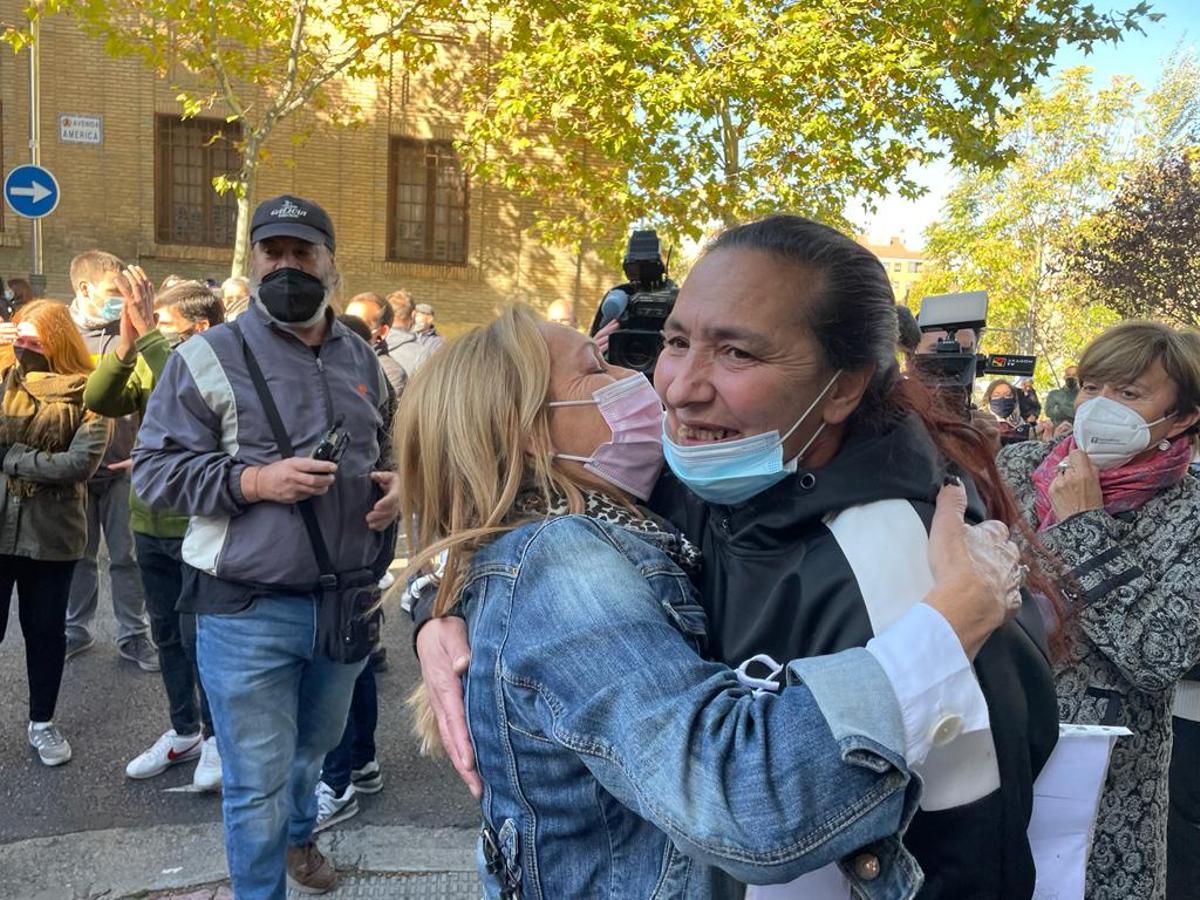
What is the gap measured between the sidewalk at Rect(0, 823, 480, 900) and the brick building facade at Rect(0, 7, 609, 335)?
12.0 metres

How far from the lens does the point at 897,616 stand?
1.13 m

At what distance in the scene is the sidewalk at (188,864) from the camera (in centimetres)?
320

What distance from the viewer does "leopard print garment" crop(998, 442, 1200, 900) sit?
219 centimetres

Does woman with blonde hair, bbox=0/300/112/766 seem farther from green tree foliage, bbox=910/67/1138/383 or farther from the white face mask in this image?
green tree foliage, bbox=910/67/1138/383

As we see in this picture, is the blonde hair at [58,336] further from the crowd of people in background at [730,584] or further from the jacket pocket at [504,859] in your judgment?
the jacket pocket at [504,859]

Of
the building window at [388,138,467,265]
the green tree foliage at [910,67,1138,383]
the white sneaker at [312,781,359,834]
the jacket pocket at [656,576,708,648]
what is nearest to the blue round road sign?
the building window at [388,138,467,265]

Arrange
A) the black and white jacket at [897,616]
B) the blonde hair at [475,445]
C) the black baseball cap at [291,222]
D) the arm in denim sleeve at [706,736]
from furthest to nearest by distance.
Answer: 1. the black baseball cap at [291,222]
2. the blonde hair at [475,445]
3. the black and white jacket at [897,616]
4. the arm in denim sleeve at [706,736]

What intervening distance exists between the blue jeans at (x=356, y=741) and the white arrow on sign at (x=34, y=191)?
8.55m

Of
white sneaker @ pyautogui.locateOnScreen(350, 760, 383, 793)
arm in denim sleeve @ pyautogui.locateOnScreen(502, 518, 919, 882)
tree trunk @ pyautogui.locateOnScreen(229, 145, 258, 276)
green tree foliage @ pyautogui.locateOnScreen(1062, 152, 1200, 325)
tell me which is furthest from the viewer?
green tree foliage @ pyautogui.locateOnScreen(1062, 152, 1200, 325)

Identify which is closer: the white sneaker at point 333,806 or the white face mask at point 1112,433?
the white face mask at point 1112,433

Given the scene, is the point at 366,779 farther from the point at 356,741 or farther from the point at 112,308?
the point at 112,308

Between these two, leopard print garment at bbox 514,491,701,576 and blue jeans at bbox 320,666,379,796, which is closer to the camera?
leopard print garment at bbox 514,491,701,576

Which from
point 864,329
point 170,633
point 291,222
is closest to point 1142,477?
point 864,329

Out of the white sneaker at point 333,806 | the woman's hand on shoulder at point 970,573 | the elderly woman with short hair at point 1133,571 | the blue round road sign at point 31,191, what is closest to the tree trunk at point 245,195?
the blue round road sign at point 31,191
